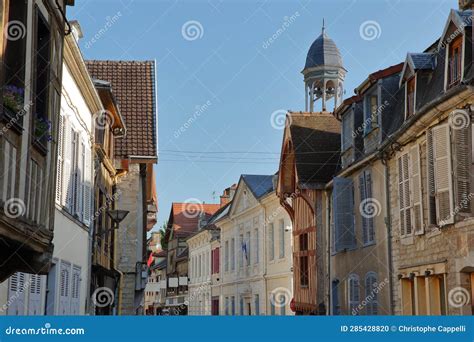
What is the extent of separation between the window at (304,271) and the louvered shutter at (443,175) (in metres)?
11.2

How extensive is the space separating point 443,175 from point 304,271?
12.0 meters

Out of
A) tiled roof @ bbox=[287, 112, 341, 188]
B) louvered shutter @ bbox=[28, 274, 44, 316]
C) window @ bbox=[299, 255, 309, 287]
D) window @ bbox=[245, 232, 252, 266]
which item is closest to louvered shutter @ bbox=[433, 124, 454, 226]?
louvered shutter @ bbox=[28, 274, 44, 316]

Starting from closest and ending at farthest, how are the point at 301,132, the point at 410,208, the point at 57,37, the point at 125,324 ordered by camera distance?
the point at 125,324, the point at 57,37, the point at 410,208, the point at 301,132

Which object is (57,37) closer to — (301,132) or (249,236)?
(301,132)

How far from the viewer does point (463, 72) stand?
12961mm

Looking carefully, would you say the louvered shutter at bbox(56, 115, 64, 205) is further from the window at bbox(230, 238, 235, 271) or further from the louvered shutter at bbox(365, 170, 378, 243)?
the window at bbox(230, 238, 235, 271)

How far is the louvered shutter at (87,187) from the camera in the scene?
16.5 meters

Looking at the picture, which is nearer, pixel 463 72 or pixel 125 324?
pixel 125 324

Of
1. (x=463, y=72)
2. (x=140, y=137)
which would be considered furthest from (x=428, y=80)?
(x=140, y=137)

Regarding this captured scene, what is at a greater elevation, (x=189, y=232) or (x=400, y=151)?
(x=189, y=232)

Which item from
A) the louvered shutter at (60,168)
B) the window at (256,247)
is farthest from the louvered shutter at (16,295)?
the window at (256,247)

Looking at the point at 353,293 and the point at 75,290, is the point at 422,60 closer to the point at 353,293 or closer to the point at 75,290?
the point at 353,293

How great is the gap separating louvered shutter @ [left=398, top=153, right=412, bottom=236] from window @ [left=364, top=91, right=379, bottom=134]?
2415 mm

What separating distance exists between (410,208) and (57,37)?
27.3ft
